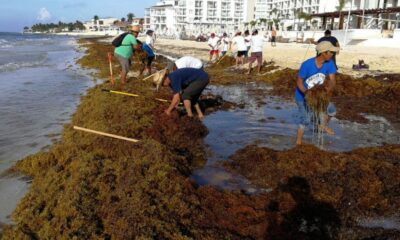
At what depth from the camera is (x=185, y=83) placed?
695cm

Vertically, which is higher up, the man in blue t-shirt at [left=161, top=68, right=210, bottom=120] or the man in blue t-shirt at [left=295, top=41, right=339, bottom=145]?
the man in blue t-shirt at [left=295, top=41, right=339, bottom=145]

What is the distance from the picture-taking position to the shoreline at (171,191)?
3.45m

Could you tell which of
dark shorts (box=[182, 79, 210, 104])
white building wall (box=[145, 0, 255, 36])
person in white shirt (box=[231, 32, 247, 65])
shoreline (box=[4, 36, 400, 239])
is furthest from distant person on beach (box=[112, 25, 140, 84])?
white building wall (box=[145, 0, 255, 36])

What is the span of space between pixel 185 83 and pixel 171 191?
3.25 metres

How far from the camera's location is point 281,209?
3.94 m

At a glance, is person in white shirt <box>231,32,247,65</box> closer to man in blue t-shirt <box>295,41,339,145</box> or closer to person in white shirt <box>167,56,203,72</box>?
person in white shirt <box>167,56,203,72</box>

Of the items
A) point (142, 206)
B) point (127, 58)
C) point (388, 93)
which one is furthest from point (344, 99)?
point (142, 206)

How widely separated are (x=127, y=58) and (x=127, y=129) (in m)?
5.08

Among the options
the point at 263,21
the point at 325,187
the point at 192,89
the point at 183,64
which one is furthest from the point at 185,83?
the point at 263,21

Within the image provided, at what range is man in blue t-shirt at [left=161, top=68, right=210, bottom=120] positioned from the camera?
662 cm

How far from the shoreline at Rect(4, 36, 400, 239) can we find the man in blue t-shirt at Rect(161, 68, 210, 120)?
0.88 m

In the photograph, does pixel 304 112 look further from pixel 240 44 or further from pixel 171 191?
pixel 240 44

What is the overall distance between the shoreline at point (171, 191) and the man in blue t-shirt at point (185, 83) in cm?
88

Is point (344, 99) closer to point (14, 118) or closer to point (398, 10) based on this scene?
point (14, 118)
